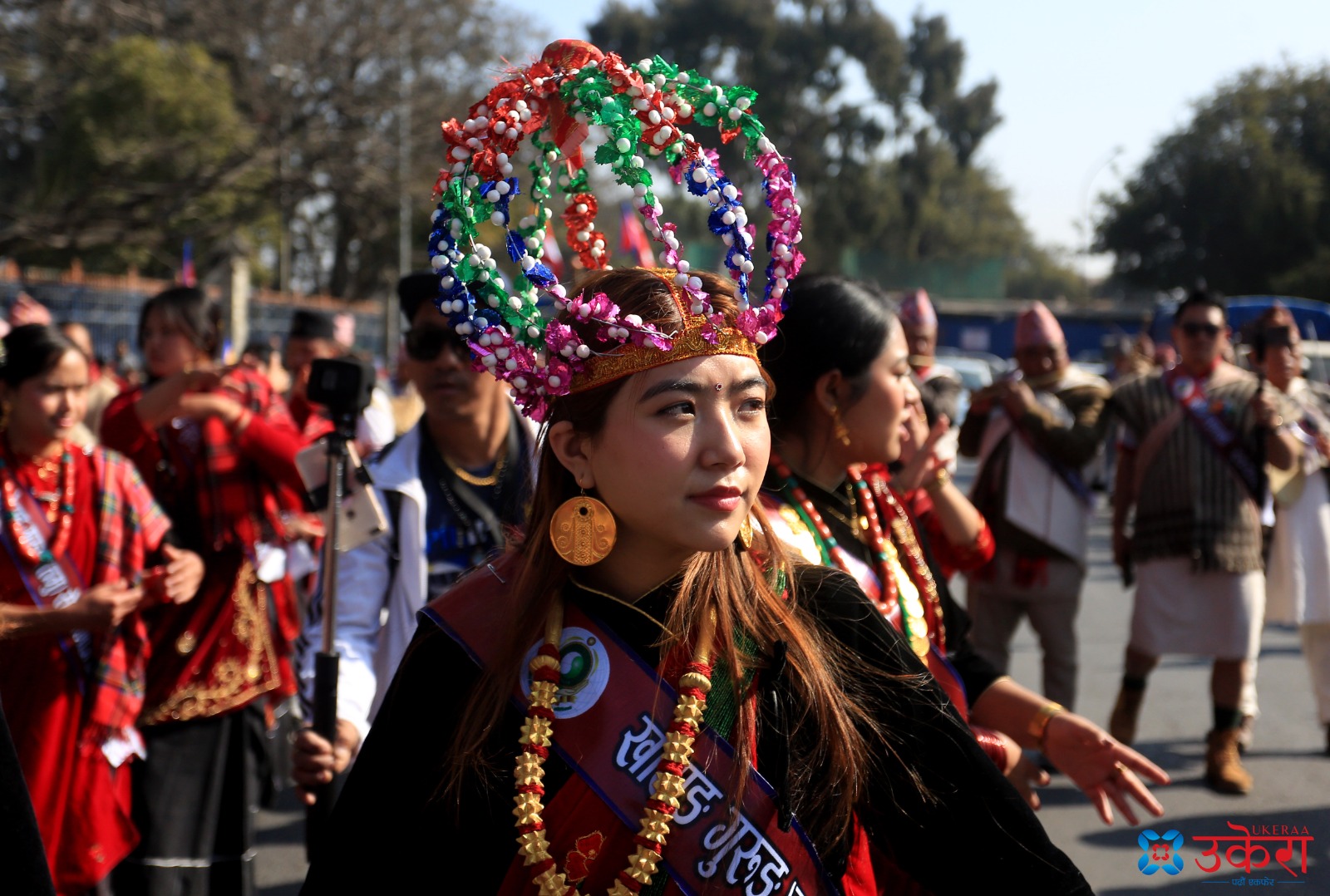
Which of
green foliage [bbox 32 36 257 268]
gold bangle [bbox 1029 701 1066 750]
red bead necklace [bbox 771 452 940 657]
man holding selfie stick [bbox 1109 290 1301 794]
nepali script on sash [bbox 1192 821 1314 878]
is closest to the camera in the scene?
gold bangle [bbox 1029 701 1066 750]

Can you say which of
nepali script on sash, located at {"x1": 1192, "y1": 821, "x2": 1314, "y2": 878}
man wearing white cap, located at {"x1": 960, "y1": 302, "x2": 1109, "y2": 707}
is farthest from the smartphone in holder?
man wearing white cap, located at {"x1": 960, "y1": 302, "x2": 1109, "y2": 707}

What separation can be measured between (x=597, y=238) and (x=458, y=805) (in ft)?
3.35

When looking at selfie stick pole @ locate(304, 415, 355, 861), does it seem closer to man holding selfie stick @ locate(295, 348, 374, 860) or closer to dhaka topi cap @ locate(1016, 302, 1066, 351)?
man holding selfie stick @ locate(295, 348, 374, 860)

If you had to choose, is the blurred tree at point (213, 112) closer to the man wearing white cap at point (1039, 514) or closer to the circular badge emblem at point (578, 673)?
the man wearing white cap at point (1039, 514)

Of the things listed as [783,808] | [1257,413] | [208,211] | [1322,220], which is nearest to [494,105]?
[783,808]

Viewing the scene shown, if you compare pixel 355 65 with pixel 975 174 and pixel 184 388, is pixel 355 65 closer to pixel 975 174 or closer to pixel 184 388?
pixel 184 388

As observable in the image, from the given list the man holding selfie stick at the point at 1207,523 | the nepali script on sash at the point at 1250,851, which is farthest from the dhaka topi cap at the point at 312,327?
the nepali script on sash at the point at 1250,851

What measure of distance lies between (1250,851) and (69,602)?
13.7 ft

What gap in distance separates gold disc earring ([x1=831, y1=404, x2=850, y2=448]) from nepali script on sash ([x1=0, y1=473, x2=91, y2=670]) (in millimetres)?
2191

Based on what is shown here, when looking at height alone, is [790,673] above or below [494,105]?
below

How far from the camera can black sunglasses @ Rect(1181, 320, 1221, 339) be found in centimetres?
573

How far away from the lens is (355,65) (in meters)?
23.2

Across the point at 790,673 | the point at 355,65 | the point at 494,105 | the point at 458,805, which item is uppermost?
the point at 355,65

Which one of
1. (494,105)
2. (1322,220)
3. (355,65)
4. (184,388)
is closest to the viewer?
(494,105)
